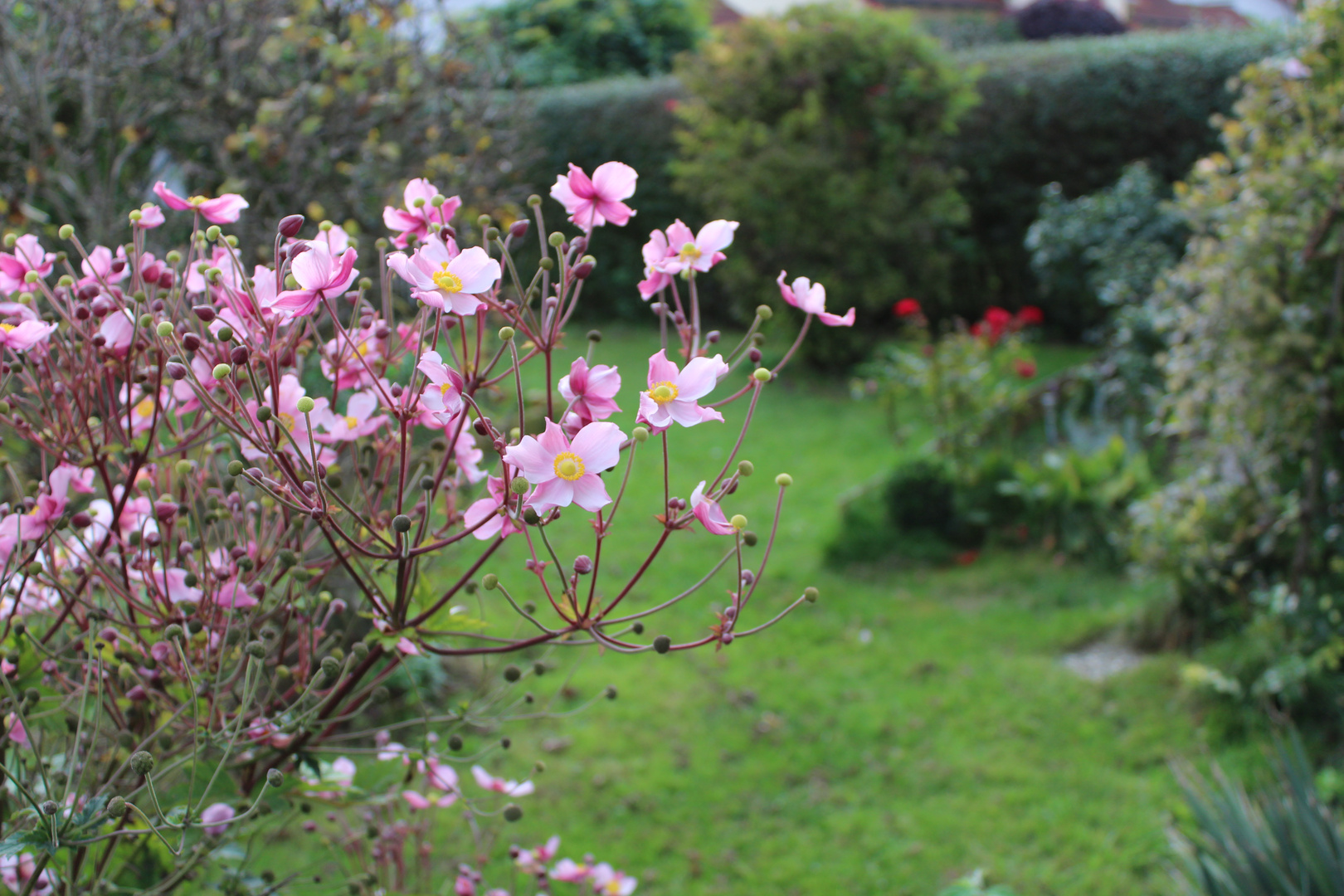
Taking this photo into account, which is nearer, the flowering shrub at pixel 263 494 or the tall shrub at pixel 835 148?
the flowering shrub at pixel 263 494

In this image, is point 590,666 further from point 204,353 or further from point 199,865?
point 204,353

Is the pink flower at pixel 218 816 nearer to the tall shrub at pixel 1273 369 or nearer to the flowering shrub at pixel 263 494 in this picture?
the flowering shrub at pixel 263 494

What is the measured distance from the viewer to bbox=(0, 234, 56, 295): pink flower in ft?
3.26

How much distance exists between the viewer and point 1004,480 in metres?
4.66

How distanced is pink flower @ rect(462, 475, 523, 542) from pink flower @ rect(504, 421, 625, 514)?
79 millimetres

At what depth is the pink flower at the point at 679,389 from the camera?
813mm

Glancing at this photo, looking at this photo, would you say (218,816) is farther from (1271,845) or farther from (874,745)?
(874,745)

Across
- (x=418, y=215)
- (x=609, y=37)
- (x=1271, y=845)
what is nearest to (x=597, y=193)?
(x=418, y=215)

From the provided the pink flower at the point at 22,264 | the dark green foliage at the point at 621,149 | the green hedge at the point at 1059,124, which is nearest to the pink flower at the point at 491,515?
the pink flower at the point at 22,264

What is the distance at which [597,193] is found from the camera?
3.18 ft

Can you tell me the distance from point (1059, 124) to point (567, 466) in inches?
319

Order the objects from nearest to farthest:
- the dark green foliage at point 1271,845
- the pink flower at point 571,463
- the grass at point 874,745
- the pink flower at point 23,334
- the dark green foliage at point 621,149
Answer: the pink flower at point 571,463 → the pink flower at point 23,334 → the dark green foliage at point 1271,845 → the grass at point 874,745 → the dark green foliage at point 621,149

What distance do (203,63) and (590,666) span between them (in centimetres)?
244

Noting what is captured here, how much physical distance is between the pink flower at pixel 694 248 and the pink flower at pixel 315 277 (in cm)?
33
